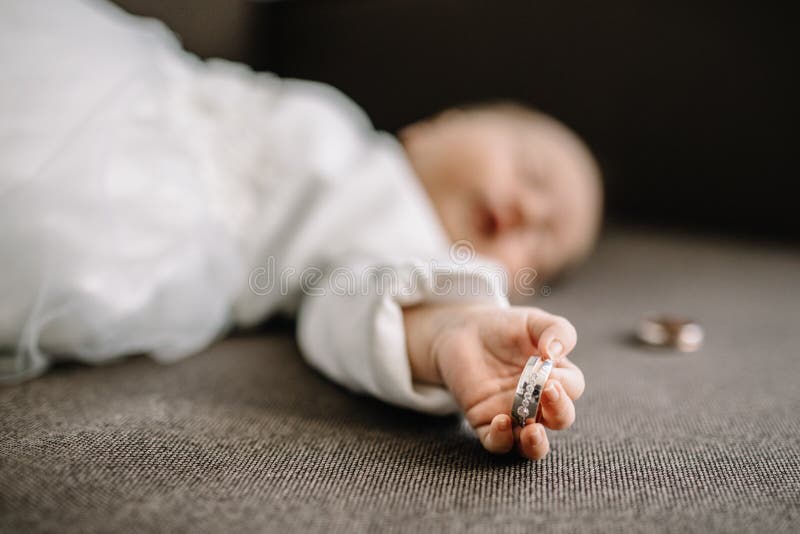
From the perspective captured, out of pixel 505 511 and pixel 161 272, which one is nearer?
pixel 505 511

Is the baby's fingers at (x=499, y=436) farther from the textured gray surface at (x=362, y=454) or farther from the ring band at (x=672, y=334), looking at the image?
the ring band at (x=672, y=334)

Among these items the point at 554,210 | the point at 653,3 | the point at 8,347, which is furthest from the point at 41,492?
the point at 653,3

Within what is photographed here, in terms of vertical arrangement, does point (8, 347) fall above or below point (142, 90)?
below

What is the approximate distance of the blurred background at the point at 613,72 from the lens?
113cm

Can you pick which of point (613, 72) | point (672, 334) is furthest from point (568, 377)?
point (613, 72)

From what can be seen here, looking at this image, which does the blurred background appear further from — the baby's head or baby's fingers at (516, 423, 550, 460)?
baby's fingers at (516, 423, 550, 460)

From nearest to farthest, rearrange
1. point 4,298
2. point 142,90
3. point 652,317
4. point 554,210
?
point 4,298, point 142,90, point 652,317, point 554,210

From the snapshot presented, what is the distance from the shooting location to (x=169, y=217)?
611 mm

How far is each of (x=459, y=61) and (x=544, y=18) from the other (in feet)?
0.60

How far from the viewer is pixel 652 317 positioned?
0.77 metres

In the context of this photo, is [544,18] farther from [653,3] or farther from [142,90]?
[142,90]

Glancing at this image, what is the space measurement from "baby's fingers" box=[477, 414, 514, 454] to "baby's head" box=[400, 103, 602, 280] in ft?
1.73

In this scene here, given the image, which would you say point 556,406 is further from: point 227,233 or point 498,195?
point 498,195

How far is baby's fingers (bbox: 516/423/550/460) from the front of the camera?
0.39 meters
